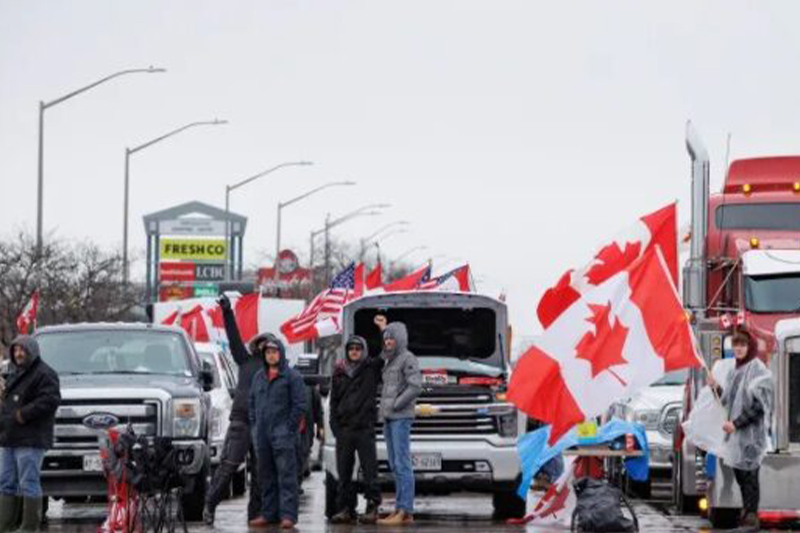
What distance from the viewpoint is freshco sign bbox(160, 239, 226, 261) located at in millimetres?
104750

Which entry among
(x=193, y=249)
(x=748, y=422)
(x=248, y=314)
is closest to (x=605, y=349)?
(x=748, y=422)

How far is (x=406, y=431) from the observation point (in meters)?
22.9

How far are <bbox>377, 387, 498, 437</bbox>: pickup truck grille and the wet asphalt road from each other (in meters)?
0.91

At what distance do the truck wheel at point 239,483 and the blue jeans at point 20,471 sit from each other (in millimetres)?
10093

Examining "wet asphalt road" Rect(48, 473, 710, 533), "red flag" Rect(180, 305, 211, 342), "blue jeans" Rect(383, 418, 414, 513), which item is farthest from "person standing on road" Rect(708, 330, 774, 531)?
"red flag" Rect(180, 305, 211, 342)

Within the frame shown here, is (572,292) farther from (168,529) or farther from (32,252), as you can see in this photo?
(32,252)

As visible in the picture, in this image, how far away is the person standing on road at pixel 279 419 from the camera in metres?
22.0

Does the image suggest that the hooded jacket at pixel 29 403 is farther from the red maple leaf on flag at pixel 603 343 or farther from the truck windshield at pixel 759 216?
the truck windshield at pixel 759 216

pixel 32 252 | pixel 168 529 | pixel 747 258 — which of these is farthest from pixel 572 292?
pixel 32 252

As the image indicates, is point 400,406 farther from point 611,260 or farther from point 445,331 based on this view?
point 445,331

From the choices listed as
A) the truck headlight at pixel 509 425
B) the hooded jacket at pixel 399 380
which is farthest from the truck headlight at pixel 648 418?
the hooded jacket at pixel 399 380

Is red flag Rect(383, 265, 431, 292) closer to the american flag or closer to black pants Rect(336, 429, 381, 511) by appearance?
the american flag

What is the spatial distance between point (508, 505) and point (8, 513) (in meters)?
5.77

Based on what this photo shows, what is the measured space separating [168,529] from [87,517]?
5.30 m
